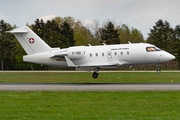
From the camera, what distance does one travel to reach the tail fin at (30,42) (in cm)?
3694

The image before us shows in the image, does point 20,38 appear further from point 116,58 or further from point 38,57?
point 116,58

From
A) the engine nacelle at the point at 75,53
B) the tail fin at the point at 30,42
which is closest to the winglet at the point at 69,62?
the engine nacelle at the point at 75,53

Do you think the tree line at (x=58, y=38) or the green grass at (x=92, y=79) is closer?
the green grass at (x=92, y=79)
